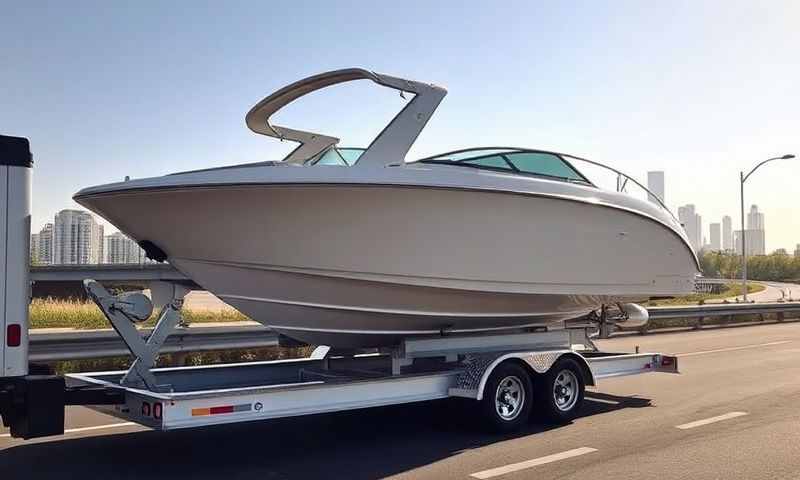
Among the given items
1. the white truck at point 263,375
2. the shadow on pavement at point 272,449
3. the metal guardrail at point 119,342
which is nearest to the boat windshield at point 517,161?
the white truck at point 263,375

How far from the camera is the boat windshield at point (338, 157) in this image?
24.0 ft

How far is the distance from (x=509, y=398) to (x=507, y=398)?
3 cm

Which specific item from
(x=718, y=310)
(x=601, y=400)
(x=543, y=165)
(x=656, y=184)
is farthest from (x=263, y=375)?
(x=718, y=310)

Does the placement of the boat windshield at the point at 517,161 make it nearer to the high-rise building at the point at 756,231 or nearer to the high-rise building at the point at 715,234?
the high-rise building at the point at 756,231

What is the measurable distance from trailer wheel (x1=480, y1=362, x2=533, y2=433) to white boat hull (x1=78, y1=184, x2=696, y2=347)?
79 centimetres

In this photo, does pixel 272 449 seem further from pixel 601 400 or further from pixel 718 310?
pixel 718 310

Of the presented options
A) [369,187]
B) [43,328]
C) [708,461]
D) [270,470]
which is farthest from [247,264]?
[43,328]

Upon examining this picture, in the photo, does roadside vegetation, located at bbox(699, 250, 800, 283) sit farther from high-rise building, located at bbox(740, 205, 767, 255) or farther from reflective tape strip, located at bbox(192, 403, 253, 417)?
reflective tape strip, located at bbox(192, 403, 253, 417)

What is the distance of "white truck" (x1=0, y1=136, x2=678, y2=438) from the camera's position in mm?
5199

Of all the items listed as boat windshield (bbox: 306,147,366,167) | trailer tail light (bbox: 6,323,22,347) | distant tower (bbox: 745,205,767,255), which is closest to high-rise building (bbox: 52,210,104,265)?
boat windshield (bbox: 306,147,366,167)

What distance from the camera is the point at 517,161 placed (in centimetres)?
779

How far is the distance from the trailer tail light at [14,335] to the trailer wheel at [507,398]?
3.90 metres

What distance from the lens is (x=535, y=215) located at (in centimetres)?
774

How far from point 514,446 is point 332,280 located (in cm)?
215
